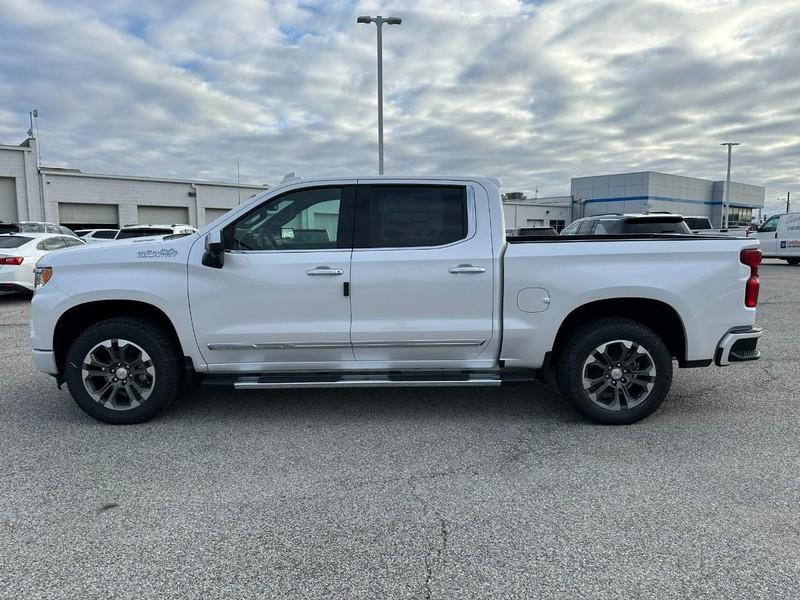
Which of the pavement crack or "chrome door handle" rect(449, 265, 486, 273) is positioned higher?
"chrome door handle" rect(449, 265, 486, 273)

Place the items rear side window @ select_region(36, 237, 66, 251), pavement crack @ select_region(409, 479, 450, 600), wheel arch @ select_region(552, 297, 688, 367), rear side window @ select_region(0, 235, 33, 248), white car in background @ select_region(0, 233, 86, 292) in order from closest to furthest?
pavement crack @ select_region(409, 479, 450, 600) → wheel arch @ select_region(552, 297, 688, 367) → white car in background @ select_region(0, 233, 86, 292) → rear side window @ select_region(0, 235, 33, 248) → rear side window @ select_region(36, 237, 66, 251)

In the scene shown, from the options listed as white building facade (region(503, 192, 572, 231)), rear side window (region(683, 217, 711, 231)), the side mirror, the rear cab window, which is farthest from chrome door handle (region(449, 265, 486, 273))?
white building facade (region(503, 192, 572, 231))

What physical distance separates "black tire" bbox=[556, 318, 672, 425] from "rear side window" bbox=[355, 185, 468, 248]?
125cm

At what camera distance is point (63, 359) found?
4.61 m

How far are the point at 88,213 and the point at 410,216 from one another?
3620cm

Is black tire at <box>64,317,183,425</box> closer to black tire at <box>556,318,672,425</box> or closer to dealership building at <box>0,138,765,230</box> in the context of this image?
black tire at <box>556,318,672,425</box>

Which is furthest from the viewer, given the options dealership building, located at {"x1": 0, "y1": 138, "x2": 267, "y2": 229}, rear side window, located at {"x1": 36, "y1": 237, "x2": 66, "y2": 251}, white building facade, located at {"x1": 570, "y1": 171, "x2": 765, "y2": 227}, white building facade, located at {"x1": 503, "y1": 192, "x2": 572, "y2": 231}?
white building facade, located at {"x1": 570, "y1": 171, "x2": 765, "y2": 227}

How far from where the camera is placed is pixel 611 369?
4.41 metres

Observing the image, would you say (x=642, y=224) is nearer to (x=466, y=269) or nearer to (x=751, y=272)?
(x=751, y=272)

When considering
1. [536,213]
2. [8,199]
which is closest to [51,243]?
[8,199]

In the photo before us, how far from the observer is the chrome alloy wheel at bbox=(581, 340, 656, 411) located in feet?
14.4

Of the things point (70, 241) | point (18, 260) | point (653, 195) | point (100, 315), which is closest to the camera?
point (100, 315)

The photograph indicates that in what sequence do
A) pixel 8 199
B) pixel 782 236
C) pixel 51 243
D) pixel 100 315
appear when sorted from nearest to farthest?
pixel 100 315 < pixel 51 243 < pixel 782 236 < pixel 8 199

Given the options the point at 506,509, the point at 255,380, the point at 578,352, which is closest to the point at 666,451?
the point at 578,352
